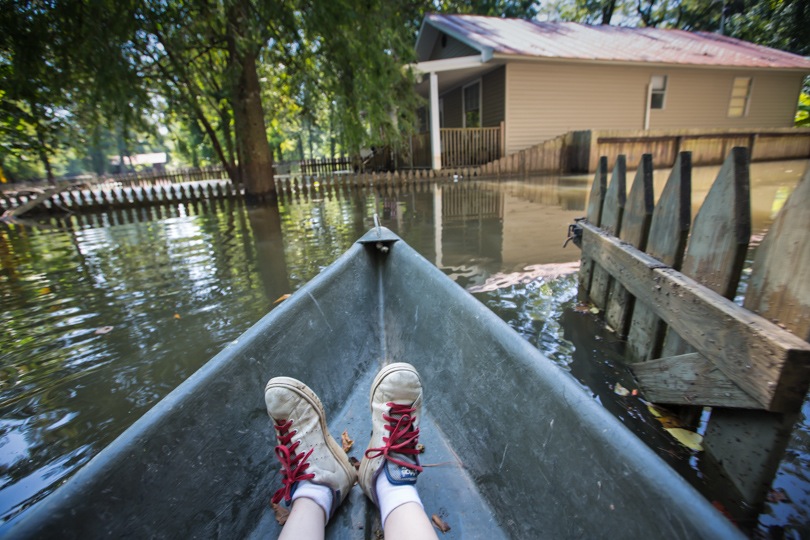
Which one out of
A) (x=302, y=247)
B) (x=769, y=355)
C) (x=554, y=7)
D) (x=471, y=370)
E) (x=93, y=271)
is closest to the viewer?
(x=769, y=355)

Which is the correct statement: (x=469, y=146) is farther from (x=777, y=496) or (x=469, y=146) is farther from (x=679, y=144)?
(x=777, y=496)

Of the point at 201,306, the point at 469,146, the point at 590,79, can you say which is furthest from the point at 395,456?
the point at 590,79

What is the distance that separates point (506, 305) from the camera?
3.39 m

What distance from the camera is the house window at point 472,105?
1623cm

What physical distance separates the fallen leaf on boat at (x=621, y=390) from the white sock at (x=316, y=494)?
5.73ft

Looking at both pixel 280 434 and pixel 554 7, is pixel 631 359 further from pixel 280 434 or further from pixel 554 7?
pixel 554 7

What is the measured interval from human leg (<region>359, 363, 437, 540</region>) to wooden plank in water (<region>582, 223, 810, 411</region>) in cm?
124

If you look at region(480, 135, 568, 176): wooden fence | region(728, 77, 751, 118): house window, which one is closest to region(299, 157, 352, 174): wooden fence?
region(480, 135, 568, 176): wooden fence

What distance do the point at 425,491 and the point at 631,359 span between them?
1685mm

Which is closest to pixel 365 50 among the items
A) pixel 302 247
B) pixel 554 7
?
pixel 302 247

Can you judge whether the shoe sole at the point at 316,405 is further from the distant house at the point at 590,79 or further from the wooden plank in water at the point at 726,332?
the distant house at the point at 590,79

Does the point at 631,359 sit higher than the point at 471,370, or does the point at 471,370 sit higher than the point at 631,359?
the point at 471,370

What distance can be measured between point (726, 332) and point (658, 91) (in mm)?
19108

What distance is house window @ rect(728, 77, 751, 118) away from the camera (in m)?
17.0
